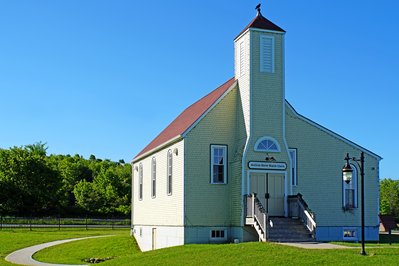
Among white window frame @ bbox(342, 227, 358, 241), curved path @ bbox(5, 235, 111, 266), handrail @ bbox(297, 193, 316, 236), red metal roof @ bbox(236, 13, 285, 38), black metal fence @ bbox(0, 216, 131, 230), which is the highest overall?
red metal roof @ bbox(236, 13, 285, 38)

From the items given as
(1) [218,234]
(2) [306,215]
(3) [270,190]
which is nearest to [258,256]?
(2) [306,215]

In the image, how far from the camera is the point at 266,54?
95.0 feet

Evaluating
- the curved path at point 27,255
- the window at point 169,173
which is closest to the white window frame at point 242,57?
the window at point 169,173

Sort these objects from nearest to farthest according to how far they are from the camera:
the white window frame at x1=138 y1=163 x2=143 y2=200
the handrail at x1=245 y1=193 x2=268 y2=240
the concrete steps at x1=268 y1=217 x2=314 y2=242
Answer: the handrail at x1=245 y1=193 x2=268 y2=240, the concrete steps at x1=268 y1=217 x2=314 y2=242, the white window frame at x1=138 y1=163 x2=143 y2=200

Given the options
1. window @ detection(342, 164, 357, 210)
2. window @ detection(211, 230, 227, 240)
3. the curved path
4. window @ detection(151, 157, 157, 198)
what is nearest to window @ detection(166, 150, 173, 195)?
window @ detection(151, 157, 157, 198)

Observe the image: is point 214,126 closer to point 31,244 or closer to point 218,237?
point 218,237

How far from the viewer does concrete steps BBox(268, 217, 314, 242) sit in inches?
1016

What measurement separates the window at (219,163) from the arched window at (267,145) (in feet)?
5.78

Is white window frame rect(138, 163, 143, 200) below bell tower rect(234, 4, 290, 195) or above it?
below

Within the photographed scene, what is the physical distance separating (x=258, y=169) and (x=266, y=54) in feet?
18.0

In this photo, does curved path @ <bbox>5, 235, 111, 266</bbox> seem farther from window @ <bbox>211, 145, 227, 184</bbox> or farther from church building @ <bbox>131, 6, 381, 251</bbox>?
window @ <bbox>211, 145, 227, 184</bbox>

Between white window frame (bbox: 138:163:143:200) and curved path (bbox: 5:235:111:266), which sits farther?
white window frame (bbox: 138:163:143:200)

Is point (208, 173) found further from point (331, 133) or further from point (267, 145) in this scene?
point (331, 133)

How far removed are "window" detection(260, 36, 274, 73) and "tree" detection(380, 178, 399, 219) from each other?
63.0 m
